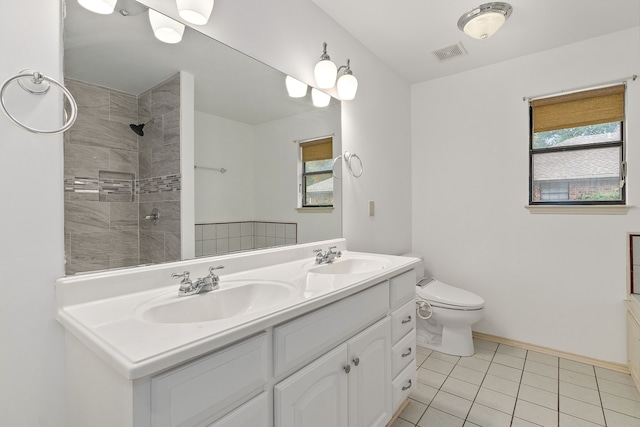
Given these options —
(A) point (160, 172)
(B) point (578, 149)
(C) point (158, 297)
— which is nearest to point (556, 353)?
(B) point (578, 149)

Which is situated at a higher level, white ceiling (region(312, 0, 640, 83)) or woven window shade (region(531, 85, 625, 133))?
white ceiling (region(312, 0, 640, 83))

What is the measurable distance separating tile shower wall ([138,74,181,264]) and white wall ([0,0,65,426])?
25cm

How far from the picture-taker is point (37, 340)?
88cm

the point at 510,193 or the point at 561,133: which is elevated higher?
the point at 561,133

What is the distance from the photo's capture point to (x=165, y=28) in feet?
3.88

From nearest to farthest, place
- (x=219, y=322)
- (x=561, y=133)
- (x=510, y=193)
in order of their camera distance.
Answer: (x=219, y=322) < (x=561, y=133) < (x=510, y=193)

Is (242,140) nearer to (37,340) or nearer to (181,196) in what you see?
(181,196)

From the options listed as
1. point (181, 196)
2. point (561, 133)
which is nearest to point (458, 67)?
point (561, 133)

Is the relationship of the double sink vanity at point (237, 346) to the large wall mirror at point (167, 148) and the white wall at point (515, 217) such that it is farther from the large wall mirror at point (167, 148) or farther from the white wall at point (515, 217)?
the white wall at point (515, 217)

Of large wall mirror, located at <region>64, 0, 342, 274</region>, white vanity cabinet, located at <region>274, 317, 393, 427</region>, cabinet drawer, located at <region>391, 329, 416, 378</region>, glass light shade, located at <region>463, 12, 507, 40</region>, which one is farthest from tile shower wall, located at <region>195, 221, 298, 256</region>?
glass light shade, located at <region>463, 12, 507, 40</region>

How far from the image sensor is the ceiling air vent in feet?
7.61

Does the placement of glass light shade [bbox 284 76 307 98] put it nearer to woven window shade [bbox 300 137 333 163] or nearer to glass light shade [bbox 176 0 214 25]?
woven window shade [bbox 300 137 333 163]

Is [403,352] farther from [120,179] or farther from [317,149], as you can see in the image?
[120,179]

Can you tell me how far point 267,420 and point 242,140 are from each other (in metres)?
1.17
